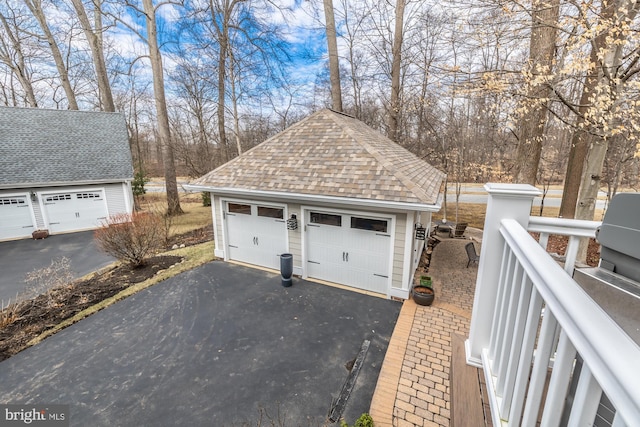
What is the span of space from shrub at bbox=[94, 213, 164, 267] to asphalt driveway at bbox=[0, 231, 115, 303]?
1.40 meters

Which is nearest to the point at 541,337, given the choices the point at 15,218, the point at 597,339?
the point at 597,339

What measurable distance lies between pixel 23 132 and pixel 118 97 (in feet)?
45.0

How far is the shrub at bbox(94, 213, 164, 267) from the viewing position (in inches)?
348

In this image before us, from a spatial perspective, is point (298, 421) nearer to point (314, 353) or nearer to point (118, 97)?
point (314, 353)

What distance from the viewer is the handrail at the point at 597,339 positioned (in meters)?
0.53

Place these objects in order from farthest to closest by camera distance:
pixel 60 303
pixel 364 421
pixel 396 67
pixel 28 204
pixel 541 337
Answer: pixel 396 67, pixel 28 204, pixel 60 303, pixel 364 421, pixel 541 337

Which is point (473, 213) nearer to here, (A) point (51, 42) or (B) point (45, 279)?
(B) point (45, 279)

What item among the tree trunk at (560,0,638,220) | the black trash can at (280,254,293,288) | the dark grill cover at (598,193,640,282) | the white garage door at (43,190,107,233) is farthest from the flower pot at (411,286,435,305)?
the white garage door at (43,190,107,233)

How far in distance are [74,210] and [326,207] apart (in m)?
14.1

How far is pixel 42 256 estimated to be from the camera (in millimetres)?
10672

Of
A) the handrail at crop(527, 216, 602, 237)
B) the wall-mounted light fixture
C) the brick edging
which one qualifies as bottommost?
the brick edging

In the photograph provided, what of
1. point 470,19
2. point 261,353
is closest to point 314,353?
point 261,353

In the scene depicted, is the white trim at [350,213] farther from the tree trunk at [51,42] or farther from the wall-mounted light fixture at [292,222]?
the tree trunk at [51,42]

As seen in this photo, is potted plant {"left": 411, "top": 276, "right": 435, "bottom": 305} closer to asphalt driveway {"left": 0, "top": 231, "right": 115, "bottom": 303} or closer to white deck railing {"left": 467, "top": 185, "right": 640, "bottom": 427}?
white deck railing {"left": 467, "top": 185, "right": 640, "bottom": 427}
